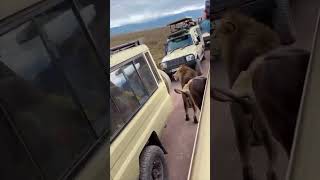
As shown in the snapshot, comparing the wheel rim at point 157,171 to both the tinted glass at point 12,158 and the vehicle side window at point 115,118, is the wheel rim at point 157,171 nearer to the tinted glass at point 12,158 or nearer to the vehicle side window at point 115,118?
the vehicle side window at point 115,118

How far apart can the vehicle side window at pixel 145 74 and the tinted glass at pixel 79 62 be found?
0.45 metres

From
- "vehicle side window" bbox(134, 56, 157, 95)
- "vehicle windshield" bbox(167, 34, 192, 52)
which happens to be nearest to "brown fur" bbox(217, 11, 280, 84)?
"vehicle side window" bbox(134, 56, 157, 95)

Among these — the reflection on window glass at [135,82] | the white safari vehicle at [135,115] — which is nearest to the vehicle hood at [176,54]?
the white safari vehicle at [135,115]

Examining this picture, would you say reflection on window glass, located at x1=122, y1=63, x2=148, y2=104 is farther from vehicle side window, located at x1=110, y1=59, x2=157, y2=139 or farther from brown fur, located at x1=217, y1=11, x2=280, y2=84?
brown fur, located at x1=217, y1=11, x2=280, y2=84

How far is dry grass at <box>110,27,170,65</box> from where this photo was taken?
1.12 m

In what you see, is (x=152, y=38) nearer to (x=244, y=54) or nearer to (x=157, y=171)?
(x=157, y=171)

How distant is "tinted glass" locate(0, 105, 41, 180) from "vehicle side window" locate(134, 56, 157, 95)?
697 millimetres

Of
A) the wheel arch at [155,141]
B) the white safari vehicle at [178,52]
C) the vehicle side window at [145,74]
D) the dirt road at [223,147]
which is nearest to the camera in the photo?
the dirt road at [223,147]

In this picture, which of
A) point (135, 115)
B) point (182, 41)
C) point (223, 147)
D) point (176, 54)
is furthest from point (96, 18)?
point (182, 41)

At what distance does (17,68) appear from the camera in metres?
0.89

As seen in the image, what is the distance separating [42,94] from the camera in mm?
906

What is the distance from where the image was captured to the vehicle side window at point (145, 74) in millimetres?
1521

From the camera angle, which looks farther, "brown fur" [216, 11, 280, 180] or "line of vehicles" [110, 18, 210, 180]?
"line of vehicles" [110, 18, 210, 180]

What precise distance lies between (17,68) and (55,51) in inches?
3.6
